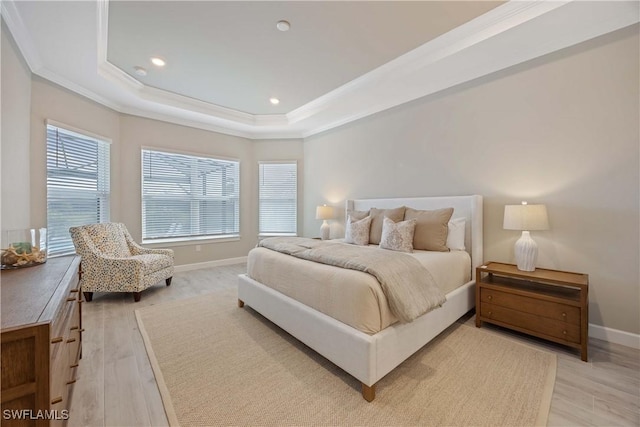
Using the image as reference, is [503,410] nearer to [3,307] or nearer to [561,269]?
[561,269]

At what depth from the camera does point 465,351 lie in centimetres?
211

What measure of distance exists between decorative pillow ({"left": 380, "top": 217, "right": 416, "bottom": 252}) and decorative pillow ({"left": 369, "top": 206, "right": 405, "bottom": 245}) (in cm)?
31

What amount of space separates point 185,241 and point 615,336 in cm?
561

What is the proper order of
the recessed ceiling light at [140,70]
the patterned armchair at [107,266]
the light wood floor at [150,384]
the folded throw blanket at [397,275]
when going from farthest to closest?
the recessed ceiling light at [140,70]
the patterned armchair at [107,266]
the folded throw blanket at [397,275]
the light wood floor at [150,384]

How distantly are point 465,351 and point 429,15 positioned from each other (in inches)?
114

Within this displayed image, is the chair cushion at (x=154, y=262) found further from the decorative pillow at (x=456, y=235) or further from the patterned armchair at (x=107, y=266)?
the decorative pillow at (x=456, y=235)

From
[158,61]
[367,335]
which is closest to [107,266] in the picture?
[158,61]

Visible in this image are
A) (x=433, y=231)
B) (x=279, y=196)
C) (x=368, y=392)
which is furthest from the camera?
(x=279, y=196)

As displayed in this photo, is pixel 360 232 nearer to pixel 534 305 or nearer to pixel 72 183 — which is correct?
pixel 534 305

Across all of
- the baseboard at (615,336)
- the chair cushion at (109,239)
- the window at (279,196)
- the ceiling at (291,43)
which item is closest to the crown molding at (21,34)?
the ceiling at (291,43)

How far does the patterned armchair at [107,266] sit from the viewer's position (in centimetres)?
308

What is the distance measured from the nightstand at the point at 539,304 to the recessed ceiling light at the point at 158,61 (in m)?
4.22

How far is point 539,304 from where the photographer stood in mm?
2189

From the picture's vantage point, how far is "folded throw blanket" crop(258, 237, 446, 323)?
1711mm
